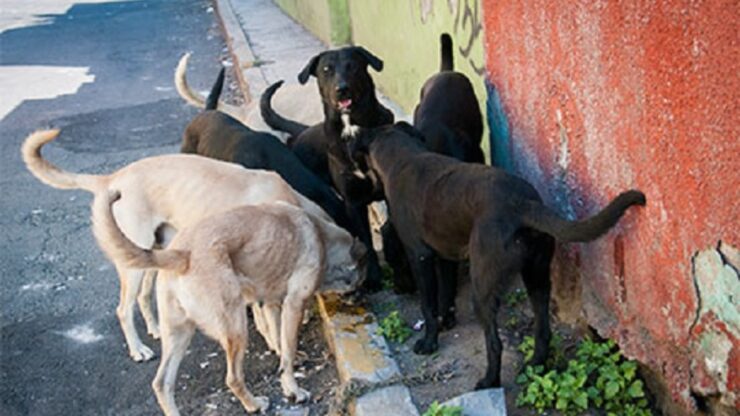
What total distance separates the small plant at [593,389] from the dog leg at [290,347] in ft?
3.89

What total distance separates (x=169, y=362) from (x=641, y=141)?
229cm

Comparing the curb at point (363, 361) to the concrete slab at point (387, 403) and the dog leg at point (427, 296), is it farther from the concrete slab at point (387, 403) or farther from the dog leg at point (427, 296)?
the dog leg at point (427, 296)

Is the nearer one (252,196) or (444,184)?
(444,184)

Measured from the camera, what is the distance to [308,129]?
6.09 m

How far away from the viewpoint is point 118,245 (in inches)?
147

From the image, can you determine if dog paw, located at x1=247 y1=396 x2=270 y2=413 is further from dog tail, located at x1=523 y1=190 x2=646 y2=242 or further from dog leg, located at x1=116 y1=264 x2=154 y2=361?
dog tail, located at x1=523 y1=190 x2=646 y2=242

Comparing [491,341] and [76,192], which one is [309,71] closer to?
[491,341]

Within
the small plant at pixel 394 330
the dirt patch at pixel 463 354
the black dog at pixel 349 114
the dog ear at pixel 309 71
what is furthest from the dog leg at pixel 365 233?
the dog ear at pixel 309 71

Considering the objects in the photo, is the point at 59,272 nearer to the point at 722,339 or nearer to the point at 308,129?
the point at 308,129

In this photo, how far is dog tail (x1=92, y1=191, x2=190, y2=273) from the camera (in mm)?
3711

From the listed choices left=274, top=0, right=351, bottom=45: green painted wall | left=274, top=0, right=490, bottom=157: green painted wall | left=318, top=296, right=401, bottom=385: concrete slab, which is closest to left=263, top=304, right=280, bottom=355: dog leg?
left=318, top=296, right=401, bottom=385: concrete slab

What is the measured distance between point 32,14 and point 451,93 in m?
18.7

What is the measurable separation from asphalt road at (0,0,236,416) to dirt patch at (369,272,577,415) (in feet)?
3.53

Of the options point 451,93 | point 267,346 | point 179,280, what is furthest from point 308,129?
point 179,280
